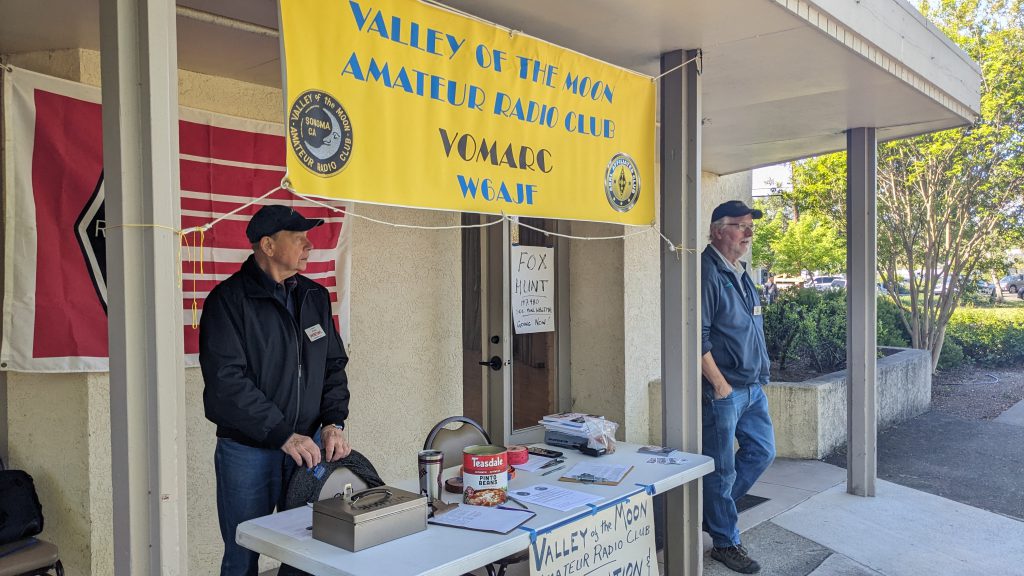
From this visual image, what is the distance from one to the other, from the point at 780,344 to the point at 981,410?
2488 millimetres

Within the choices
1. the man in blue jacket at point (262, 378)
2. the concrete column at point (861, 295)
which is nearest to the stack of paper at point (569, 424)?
the man in blue jacket at point (262, 378)

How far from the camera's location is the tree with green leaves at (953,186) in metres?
8.87

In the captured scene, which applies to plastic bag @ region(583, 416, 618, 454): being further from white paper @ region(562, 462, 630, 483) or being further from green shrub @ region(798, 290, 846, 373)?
green shrub @ region(798, 290, 846, 373)

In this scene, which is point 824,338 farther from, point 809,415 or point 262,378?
point 262,378

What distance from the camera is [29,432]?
134 inches

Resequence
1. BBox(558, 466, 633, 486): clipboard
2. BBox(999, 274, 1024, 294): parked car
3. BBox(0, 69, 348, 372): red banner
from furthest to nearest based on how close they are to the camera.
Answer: BBox(999, 274, 1024, 294): parked car
BBox(0, 69, 348, 372): red banner
BBox(558, 466, 633, 486): clipboard

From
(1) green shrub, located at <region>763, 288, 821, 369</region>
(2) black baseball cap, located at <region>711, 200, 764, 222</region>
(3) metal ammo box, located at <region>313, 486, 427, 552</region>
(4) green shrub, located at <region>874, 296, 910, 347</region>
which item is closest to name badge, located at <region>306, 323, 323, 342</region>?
(3) metal ammo box, located at <region>313, 486, 427, 552</region>

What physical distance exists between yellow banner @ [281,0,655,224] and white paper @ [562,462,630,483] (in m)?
1.10

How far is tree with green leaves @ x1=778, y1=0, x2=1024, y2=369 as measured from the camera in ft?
29.1

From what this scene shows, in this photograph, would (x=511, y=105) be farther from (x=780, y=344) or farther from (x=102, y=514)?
(x=780, y=344)

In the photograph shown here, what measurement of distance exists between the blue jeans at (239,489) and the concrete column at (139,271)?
2.71 ft

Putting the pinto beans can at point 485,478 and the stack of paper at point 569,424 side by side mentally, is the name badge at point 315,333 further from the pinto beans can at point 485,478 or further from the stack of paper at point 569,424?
the stack of paper at point 569,424

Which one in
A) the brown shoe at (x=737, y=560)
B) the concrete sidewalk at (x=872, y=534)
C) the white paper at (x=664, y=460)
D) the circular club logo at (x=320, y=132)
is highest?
the circular club logo at (x=320, y=132)

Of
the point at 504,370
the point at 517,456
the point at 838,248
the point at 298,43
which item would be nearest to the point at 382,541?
the point at 517,456
